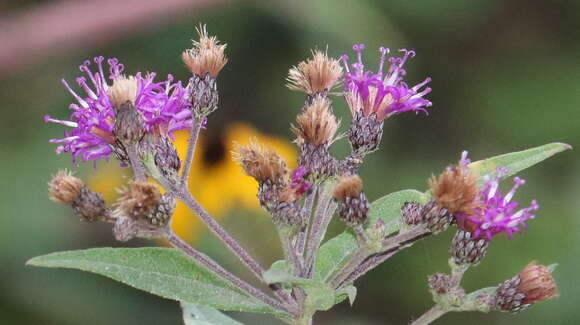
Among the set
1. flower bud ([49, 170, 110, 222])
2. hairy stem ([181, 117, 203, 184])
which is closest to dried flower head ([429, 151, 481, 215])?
hairy stem ([181, 117, 203, 184])

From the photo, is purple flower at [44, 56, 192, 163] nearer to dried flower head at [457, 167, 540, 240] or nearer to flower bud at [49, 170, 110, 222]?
flower bud at [49, 170, 110, 222]

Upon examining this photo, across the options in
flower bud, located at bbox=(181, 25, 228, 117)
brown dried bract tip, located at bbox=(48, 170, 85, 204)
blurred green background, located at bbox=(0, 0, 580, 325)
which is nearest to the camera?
brown dried bract tip, located at bbox=(48, 170, 85, 204)

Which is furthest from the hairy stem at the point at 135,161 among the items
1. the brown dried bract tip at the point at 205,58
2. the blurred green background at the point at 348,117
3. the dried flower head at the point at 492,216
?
the blurred green background at the point at 348,117

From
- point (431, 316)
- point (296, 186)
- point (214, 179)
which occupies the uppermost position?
point (214, 179)

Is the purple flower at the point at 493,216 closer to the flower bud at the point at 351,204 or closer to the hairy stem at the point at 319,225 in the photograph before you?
the flower bud at the point at 351,204

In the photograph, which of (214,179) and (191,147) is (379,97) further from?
(214,179)

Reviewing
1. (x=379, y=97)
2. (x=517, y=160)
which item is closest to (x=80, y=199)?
(x=379, y=97)
